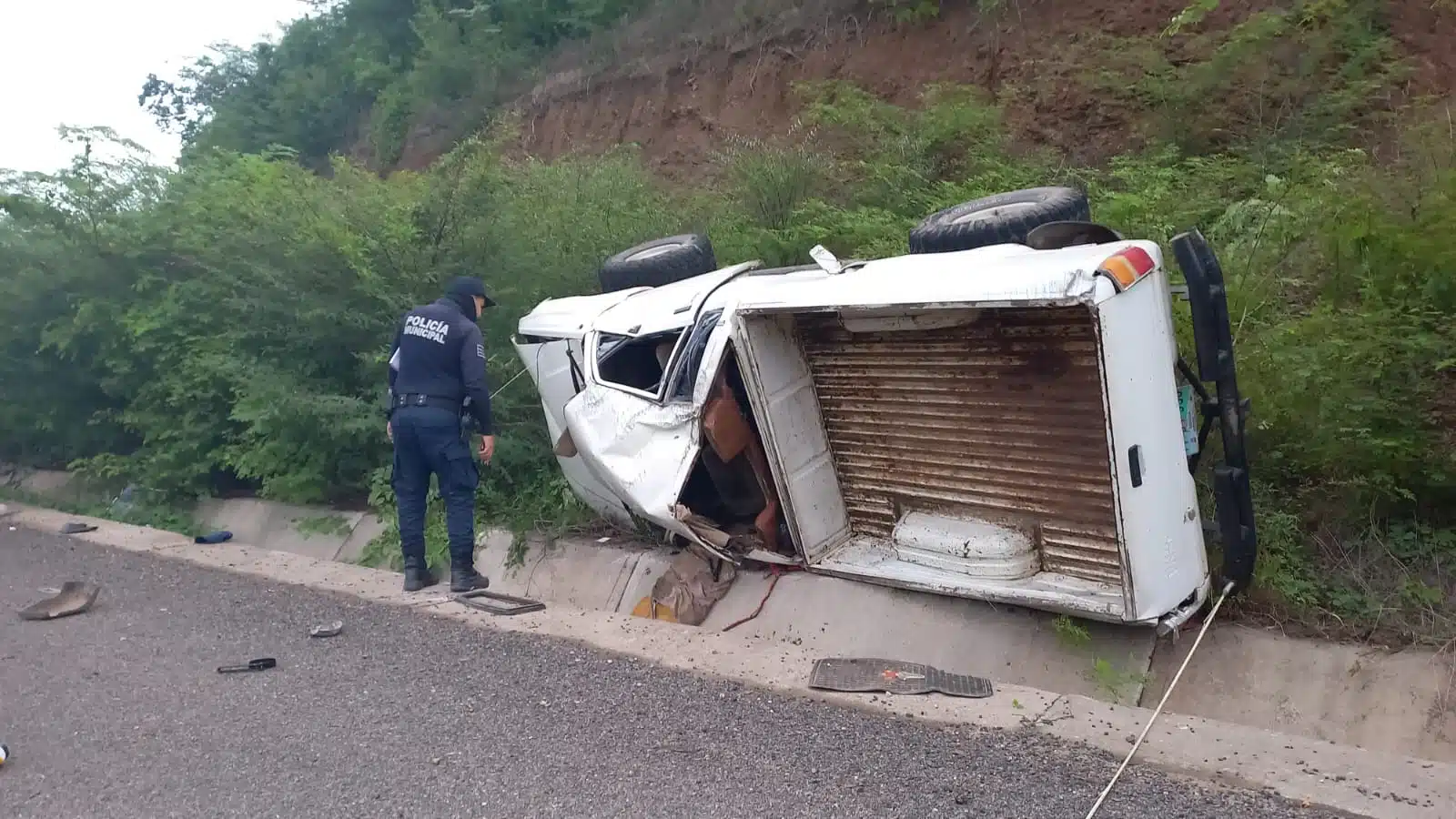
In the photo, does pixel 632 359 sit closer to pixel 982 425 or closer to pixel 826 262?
pixel 826 262

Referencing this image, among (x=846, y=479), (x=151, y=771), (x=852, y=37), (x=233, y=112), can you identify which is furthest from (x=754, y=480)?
(x=233, y=112)

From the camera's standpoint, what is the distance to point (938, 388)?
4.95 m

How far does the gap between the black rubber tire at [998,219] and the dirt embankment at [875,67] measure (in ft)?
15.0

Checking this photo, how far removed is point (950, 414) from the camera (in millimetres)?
4938

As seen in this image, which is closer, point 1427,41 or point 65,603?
point 65,603

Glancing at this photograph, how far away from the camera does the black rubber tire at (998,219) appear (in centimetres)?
536

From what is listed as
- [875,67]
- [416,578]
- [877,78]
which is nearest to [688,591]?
[416,578]

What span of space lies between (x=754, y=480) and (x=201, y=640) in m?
3.12

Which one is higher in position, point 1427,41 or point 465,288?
point 465,288

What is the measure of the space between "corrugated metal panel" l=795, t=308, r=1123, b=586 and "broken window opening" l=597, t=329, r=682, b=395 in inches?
42.4

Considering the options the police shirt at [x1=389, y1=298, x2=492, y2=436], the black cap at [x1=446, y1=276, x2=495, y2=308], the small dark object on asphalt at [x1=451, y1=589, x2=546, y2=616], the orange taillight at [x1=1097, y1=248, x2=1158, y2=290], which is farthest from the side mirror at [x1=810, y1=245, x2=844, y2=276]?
the small dark object on asphalt at [x1=451, y1=589, x2=546, y2=616]

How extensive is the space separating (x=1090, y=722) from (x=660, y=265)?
4.18 metres

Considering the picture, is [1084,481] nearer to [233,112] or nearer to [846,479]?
[846,479]

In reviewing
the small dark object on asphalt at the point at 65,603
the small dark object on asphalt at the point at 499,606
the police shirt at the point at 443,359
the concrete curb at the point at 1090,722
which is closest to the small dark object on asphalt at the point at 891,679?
the concrete curb at the point at 1090,722
